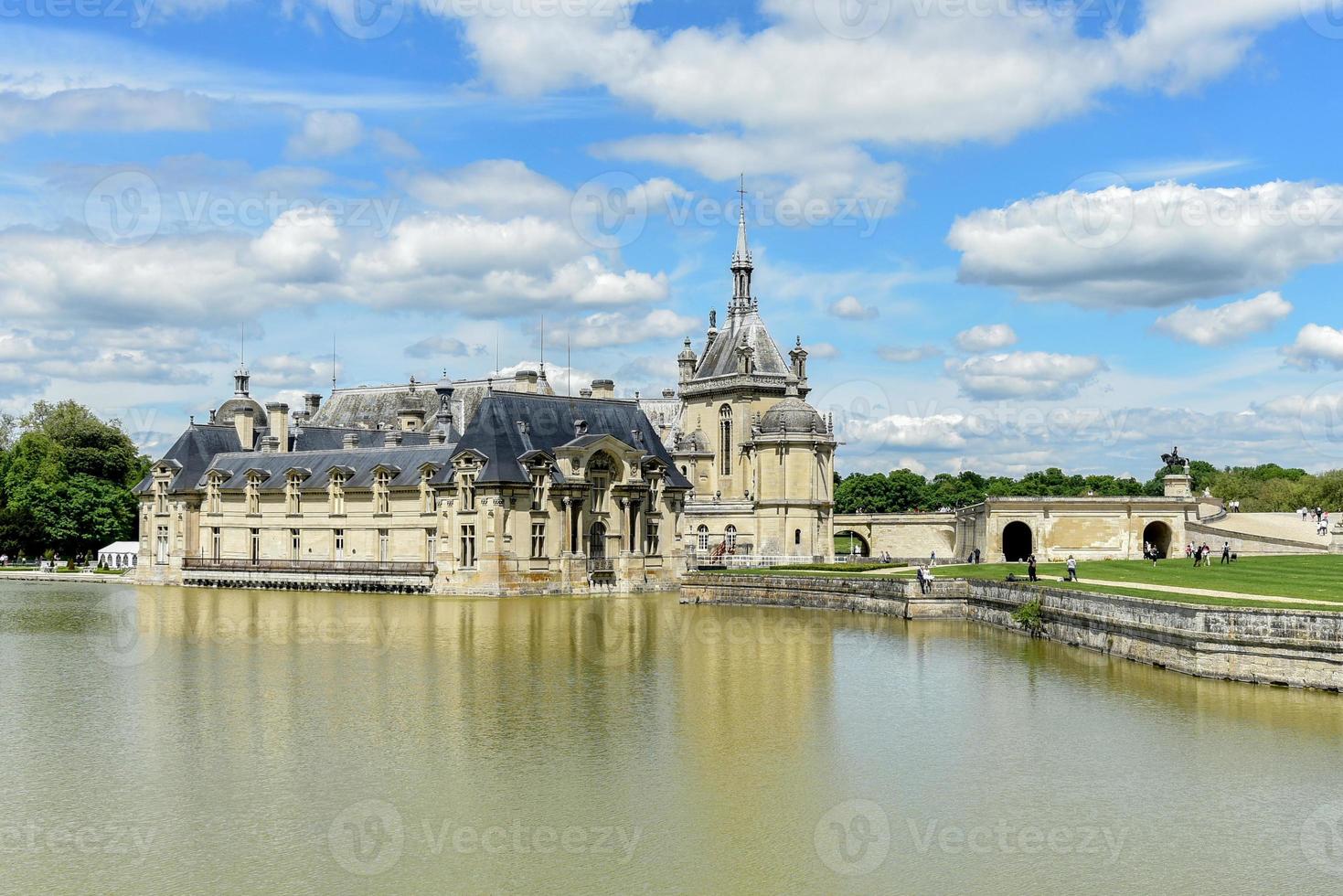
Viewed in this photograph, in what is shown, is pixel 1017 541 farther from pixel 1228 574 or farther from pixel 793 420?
pixel 1228 574

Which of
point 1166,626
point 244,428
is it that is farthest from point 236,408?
point 1166,626

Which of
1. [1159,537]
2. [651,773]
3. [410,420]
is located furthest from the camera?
[410,420]

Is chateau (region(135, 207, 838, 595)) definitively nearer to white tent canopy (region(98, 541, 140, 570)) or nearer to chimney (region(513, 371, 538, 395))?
chimney (region(513, 371, 538, 395))

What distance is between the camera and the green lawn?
37.4 metres

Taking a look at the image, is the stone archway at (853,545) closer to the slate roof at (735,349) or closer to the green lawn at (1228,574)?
the slate roof at (735,349)

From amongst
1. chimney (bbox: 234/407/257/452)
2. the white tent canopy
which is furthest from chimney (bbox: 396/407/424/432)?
the white tent canopy

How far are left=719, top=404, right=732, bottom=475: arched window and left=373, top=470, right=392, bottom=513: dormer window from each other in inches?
927

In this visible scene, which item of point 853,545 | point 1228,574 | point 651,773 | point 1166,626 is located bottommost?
point 651,773

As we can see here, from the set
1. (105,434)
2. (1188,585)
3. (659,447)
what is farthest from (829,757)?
(105,434)

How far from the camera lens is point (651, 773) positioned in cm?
2045

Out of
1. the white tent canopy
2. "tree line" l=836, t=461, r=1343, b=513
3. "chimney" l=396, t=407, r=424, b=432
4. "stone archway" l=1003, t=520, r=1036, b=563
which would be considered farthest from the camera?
"tree line" l=836, t=461, r=1343, b=513

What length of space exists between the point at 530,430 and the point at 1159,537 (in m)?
34.3

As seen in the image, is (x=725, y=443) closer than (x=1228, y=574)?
No

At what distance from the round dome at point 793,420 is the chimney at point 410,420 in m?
20.5
